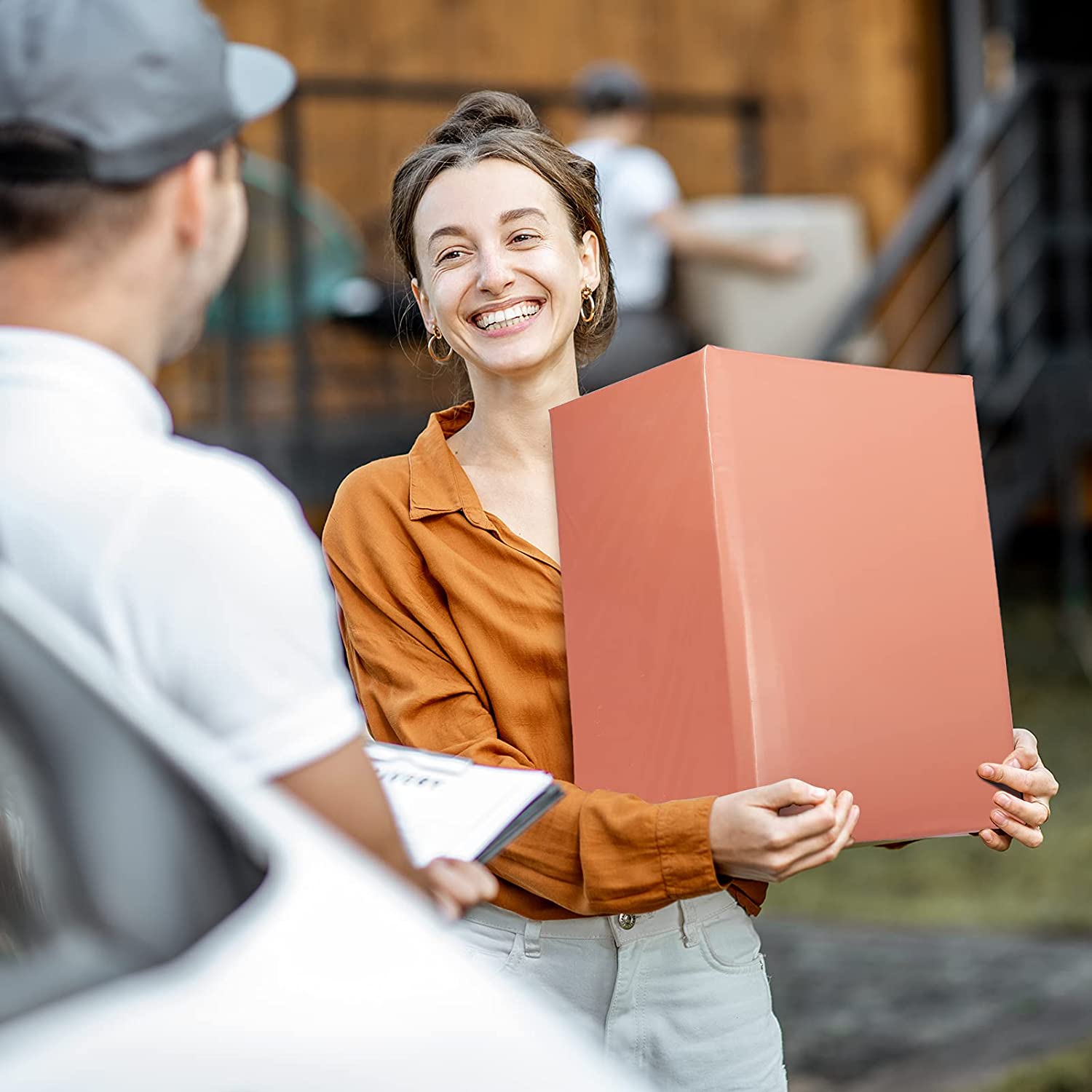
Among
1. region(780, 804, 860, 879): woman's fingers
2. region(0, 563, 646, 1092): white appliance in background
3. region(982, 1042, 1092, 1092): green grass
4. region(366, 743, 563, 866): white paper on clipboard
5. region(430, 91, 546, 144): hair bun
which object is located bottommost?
region(982, 1042, 1092, 1092): green grass

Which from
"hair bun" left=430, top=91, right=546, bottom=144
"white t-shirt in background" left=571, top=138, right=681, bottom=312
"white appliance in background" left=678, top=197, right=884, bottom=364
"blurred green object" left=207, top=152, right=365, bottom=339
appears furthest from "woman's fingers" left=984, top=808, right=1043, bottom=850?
"white appliance in background" left=678, top=197, right=884, bottom=364

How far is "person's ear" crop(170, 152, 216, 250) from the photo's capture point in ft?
4.51

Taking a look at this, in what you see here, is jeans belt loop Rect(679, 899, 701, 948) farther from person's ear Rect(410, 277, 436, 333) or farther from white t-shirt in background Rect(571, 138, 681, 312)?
white t-shirt in background Rect(571, 138, 681, 312)

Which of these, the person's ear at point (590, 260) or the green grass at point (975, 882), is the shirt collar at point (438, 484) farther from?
the green grass at point (975, 882)

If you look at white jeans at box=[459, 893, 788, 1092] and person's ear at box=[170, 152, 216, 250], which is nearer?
person's ear at box=[170, 152, 216, 250]

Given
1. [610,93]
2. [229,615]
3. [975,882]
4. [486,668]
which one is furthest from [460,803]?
[610,93]

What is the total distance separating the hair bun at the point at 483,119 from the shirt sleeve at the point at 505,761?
426mm

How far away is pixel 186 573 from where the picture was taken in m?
1.25

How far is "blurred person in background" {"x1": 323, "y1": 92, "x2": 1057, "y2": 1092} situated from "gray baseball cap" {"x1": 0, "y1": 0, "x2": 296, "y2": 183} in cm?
50

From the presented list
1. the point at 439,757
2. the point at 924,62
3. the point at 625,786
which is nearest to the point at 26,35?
the point at 439,757

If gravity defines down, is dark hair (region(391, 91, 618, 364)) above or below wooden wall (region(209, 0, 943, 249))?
above

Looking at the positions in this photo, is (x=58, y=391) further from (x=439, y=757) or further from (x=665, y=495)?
(x=665, y=495)

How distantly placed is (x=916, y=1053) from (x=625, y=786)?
A: 2.56 metres

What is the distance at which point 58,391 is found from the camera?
4.36 ft
